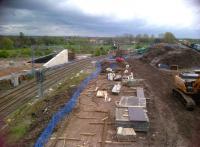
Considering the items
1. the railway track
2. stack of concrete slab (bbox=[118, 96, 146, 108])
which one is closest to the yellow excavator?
stack of concrete slab (bbox=[118, 96, 146, 108])

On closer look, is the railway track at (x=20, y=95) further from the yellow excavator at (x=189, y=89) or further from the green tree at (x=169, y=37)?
the green tree at (x=169, y=37)

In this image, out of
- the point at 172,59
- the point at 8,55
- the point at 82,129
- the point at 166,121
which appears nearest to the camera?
the point at 82,129

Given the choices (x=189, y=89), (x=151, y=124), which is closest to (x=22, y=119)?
(x=151, y=124)

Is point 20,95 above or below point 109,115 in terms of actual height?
below

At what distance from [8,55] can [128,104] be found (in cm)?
4059

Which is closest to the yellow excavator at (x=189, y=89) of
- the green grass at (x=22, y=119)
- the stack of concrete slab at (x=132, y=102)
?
the stack of concrete slab at (x=132, y=102)

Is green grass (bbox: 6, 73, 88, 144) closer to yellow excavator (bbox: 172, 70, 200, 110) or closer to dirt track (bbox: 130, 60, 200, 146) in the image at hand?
dirt track (bbox: 130, 60, 200, 146)

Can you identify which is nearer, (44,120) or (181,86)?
(44,120)

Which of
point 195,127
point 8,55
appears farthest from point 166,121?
point 8,55

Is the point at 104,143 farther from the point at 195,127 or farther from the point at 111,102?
the point at 111,102

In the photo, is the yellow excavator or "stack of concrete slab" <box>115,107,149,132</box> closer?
"stack of concrete slab" <box>115,107,149,132</box>

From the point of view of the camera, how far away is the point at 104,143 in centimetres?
843

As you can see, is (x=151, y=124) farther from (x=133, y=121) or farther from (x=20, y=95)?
(x=20, y=95)

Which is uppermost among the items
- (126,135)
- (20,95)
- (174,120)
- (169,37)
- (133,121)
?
(169,37)
